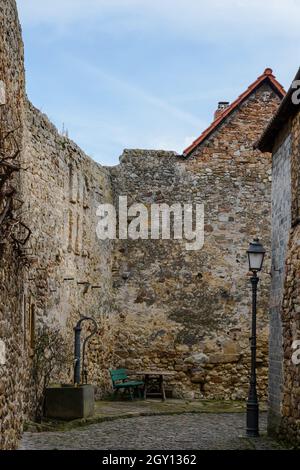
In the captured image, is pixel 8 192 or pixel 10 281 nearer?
pixel 8 192

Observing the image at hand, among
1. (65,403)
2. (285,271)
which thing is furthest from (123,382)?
(285,271)

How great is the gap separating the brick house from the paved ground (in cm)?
54

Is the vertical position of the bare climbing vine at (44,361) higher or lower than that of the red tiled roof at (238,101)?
lower

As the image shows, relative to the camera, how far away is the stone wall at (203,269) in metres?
16.6

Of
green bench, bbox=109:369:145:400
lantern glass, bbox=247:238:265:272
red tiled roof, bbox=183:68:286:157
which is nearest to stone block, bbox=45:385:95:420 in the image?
lantern glass, bbox=247:238:265:272

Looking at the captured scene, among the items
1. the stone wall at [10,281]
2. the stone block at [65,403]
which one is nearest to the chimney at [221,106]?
the stone block at [65,403]

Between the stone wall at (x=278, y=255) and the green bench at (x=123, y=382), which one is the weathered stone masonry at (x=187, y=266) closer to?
the green bench at (x=123, y=382)

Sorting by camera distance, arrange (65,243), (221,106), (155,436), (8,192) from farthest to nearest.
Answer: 1. (221,106)
2. (65,243)
3. (155,436)
4. (8,192)

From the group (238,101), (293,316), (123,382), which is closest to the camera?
(293,316)

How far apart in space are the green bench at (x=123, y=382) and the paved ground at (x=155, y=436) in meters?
2.13

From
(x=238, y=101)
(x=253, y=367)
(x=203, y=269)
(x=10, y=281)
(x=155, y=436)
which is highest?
(x=238, y=101)

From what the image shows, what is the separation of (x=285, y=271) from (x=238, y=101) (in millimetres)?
7331

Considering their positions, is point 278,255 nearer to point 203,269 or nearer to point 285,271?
point 285,271

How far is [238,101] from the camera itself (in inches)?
680
